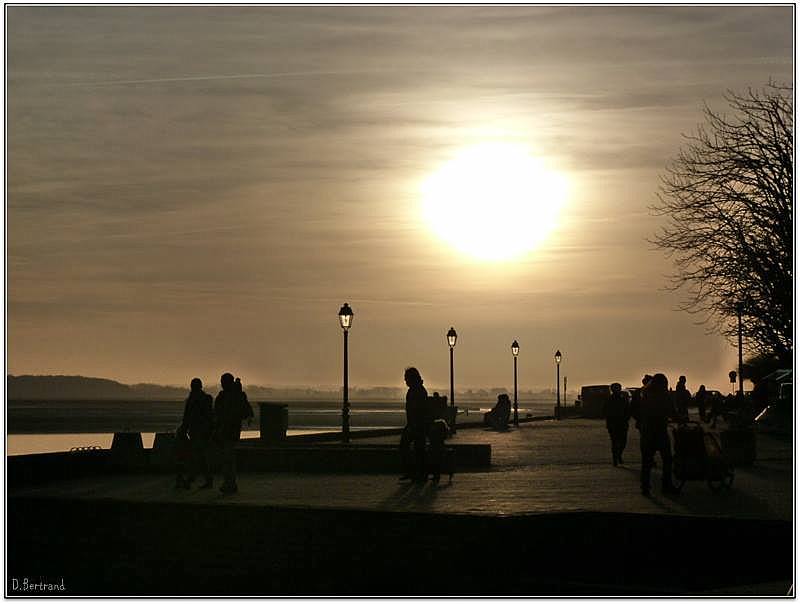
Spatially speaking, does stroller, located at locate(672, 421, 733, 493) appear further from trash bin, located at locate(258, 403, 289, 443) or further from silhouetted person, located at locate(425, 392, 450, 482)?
trash bin, located at locate(258, 403, 289, 443)

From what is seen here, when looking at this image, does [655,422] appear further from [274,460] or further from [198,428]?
[274,460]

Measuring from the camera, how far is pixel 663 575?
17.5 meters

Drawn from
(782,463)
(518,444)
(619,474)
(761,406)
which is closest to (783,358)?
(761,406)

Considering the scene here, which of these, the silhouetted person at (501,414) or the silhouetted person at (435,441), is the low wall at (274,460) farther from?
the silhouetted person at (501,414)

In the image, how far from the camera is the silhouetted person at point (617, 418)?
29625 mm

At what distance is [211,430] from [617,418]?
9213mm

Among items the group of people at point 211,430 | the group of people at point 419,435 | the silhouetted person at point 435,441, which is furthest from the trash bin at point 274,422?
the silhouetted person at point 435,441

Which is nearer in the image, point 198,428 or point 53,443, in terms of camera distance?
point 198,428

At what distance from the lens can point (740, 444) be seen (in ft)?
96.8

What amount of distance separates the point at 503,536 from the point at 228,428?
6748mm

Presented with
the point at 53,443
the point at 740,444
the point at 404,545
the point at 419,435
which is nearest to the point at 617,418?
the point at 740,444

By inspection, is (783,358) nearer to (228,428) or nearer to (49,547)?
(228,428)

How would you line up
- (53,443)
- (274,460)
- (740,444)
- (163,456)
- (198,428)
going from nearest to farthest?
(198,428), (163,456), (274,460), (740,444), (53,443)

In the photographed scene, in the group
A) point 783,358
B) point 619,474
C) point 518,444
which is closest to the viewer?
point 619,474
